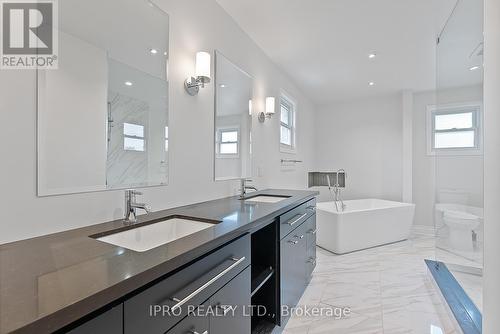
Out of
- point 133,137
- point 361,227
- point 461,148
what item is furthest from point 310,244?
point 461,148

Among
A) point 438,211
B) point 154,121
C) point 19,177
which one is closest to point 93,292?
point 19,177

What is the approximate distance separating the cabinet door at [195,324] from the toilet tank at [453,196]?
3.55m

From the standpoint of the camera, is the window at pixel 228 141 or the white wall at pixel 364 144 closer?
the window at pixel 228 141

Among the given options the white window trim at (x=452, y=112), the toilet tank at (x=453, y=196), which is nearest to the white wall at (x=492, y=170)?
the white window trim at (x=452, y=112)

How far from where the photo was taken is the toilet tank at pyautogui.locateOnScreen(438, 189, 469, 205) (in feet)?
10.5

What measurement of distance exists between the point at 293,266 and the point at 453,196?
110 inches

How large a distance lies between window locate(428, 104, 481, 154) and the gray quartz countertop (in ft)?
11.3

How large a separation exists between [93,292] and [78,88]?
3.09ft

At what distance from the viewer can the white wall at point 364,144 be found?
4785 millimetres

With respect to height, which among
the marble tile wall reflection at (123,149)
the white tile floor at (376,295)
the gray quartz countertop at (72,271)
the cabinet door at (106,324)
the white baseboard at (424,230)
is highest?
the marble tile wall reflection at (123,149)

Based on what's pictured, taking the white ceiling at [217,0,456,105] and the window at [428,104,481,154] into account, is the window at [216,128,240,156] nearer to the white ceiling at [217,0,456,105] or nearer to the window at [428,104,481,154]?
the white ceiling at [217,0,456,105]

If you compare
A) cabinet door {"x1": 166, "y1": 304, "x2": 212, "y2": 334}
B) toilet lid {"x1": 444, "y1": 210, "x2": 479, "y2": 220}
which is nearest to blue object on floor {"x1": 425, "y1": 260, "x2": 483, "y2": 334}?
toilet lid {"x1": 444, "y1": 210, "x2": 479, "y2": 220}

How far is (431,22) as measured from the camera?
7.84 ft

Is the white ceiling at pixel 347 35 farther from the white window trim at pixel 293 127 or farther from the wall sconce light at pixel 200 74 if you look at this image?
the wall sconce light at pixel 200 74
